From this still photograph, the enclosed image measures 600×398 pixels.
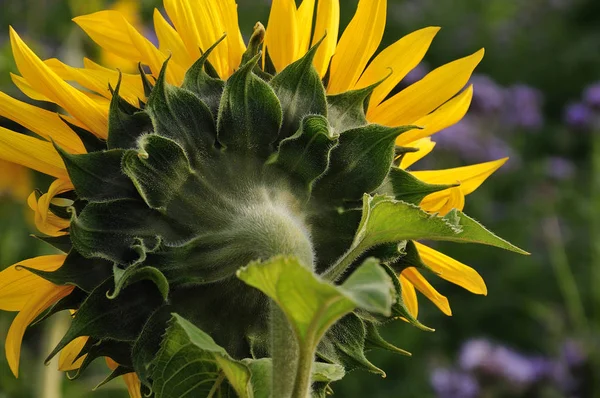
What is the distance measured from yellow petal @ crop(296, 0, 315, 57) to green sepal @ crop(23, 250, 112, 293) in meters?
0.26

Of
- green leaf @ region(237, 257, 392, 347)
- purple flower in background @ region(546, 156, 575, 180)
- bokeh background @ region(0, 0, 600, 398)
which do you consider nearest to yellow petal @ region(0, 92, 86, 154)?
green leaf @ region(237, 257, 392, 347)

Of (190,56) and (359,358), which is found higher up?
(190,56)

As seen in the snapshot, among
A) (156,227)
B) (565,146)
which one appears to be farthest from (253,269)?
(565,146)

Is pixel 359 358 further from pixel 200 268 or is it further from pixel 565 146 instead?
pixel 565 146

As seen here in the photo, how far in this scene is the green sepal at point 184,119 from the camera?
706 millimetres

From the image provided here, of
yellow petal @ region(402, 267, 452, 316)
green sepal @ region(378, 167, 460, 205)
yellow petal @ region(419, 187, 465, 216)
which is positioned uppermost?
green sepal @ region(378, 167, 460, 205)

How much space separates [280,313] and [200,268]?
98 millimetres

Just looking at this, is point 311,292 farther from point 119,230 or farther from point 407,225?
point 119,230

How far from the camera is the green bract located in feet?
2.19

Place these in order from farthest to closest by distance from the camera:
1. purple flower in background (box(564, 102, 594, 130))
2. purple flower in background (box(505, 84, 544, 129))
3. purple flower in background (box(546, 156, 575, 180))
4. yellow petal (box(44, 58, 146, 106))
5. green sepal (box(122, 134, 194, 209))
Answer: purple flower in background (box(505, 84, 544, 129)) < purple flower in background (box(546, 156, 575, 180)) < purple flower in background (box(564, 102, 594, 130)) < yellow petal (box(44, 58, 146, 106)) < green sepal (box(122, 134, 194, 209))

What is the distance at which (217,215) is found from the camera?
2.28 feet

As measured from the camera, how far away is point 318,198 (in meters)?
0.73

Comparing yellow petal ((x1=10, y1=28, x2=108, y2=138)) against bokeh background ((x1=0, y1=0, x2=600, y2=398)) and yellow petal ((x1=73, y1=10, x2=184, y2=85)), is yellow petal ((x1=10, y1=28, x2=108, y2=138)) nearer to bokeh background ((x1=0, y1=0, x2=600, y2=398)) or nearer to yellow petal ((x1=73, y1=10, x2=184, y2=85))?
yellow petal ((x1=73, y1=10, x2=184, y2=85))

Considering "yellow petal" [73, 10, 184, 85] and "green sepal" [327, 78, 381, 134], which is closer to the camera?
"green sepal" [327, 78, 381, 134]
